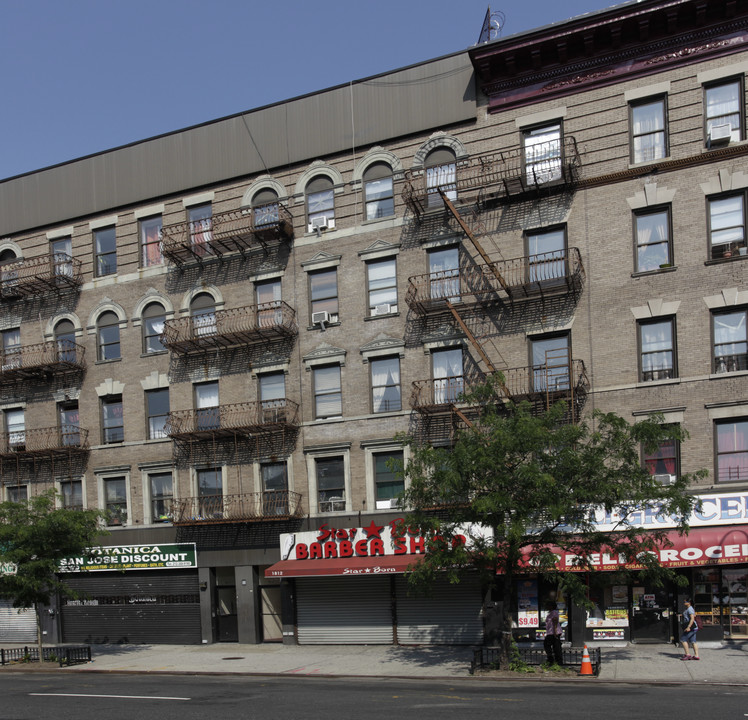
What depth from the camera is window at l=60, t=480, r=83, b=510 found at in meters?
32.5

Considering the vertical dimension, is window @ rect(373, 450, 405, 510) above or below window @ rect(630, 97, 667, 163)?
below

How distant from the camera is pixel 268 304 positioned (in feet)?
97.2

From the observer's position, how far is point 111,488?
32000 millimetres

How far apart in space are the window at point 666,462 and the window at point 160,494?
17010 mm

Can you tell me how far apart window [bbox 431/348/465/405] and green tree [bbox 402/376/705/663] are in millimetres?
5798

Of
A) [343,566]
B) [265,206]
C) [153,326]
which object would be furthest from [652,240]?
[153,326]

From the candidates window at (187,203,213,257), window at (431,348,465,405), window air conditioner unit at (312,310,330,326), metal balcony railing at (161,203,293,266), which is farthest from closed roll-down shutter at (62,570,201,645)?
window at (187,203,213,257)

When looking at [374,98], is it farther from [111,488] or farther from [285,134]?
[111,488]

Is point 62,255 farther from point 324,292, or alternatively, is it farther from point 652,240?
point 652,240

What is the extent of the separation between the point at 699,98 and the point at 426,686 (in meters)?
17.9

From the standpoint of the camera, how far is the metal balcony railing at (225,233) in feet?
95.8

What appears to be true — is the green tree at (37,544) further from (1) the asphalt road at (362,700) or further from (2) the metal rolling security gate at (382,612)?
(2) the metal rolling security gate at (382,612)

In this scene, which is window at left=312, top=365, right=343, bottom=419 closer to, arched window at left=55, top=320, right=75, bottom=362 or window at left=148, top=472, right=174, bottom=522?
window at left=148, top=472, right=174, bottom=522

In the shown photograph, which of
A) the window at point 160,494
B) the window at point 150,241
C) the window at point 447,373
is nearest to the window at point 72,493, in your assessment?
the window at point 160,494
